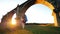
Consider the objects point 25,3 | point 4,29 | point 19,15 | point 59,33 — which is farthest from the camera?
point 25,3

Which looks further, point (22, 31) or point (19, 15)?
point (19, 15)

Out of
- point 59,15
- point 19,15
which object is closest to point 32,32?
point 19,15

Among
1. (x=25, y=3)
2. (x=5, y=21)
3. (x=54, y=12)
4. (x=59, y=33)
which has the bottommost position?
(x=59, y=33)

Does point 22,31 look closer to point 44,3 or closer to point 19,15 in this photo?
point 19,15

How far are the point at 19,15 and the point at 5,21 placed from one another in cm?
310

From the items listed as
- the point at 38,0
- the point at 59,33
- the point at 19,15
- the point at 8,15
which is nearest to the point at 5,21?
the point at 8,15

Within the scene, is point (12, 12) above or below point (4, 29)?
above

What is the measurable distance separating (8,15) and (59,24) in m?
7.38

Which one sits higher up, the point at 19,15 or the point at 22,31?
the point at 19,15

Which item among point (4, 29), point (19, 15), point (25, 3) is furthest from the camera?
point (25, 3)

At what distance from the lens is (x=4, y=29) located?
13.6 metres

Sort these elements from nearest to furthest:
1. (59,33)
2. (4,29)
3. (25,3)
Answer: (4,29) < (59,33) < (25,3)

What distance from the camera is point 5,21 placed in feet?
64.5

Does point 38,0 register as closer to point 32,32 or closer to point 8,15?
point 8,15
